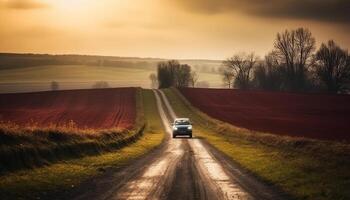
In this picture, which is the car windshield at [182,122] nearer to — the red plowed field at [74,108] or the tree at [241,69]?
the red plowed field at [74,108]

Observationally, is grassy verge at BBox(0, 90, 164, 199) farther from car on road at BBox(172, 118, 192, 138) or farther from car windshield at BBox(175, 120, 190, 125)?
car windshield at BBox(175, 120, 190, 125)

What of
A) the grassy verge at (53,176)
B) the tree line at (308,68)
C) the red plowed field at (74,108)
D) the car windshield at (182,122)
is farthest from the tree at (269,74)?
the grassy verge at (53,176)

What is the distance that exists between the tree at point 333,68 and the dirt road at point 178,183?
4845 inches

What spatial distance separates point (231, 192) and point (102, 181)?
548 cm

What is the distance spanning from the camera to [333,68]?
471 feet

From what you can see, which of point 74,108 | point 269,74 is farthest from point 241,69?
point 74,108

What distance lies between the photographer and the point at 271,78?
167000 mm

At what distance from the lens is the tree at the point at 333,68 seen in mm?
139750

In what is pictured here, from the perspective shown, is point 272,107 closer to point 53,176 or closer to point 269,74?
point 269,74

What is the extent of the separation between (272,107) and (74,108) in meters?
40.0

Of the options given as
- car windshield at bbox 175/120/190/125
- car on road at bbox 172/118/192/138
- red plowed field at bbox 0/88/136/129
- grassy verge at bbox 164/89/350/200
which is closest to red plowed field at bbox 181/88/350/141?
car windshield at bbox 175/120/190/125

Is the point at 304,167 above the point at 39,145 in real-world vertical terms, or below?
below

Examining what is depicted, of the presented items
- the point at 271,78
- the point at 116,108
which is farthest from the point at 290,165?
the point at 271,78

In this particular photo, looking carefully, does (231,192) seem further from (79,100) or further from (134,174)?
(79,100)
